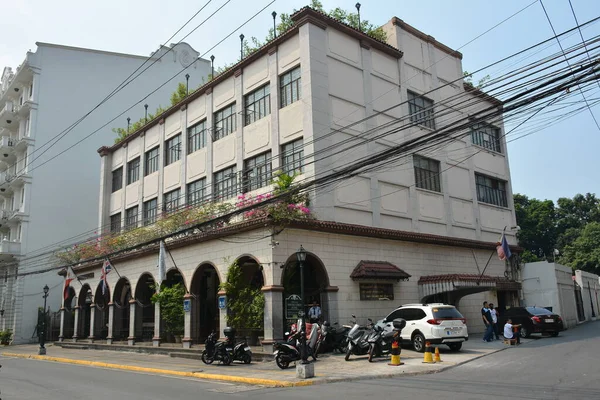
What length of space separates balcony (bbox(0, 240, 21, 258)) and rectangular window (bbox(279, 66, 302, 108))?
2796cm

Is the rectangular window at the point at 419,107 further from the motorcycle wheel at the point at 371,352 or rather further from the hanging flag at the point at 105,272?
the hanging flag at the point at 105,272

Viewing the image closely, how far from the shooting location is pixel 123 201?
3681cm

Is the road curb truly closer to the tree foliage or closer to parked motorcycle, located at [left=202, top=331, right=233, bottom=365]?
parked motorcycle, located at [left=202, top=331, right=233, bottom=365]

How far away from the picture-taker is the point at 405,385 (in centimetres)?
1220

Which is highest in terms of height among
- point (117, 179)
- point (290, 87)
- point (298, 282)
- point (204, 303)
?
point (117, 179)

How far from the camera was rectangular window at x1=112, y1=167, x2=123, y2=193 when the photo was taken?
3803 centimetres

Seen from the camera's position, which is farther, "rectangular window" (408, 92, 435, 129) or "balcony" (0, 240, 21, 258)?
"balcony" (0, 240, 21, 258)

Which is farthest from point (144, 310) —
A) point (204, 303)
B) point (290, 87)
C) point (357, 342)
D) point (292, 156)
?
point (357, 342)

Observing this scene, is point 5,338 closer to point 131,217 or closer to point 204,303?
point 131,217

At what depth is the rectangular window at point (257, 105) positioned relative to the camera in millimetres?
24948

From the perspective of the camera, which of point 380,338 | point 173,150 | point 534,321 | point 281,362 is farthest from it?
point 173,150

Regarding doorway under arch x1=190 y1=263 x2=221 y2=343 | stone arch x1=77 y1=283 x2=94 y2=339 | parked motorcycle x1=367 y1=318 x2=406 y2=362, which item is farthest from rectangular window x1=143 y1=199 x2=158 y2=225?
parked motorcycle x1=367 y1=318 x2=406 y2=362

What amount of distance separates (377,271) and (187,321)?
891 centimetres

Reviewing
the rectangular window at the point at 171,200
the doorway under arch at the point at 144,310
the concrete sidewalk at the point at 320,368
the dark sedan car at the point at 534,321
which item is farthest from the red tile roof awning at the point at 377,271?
the rectangular window at the point at 171,200
